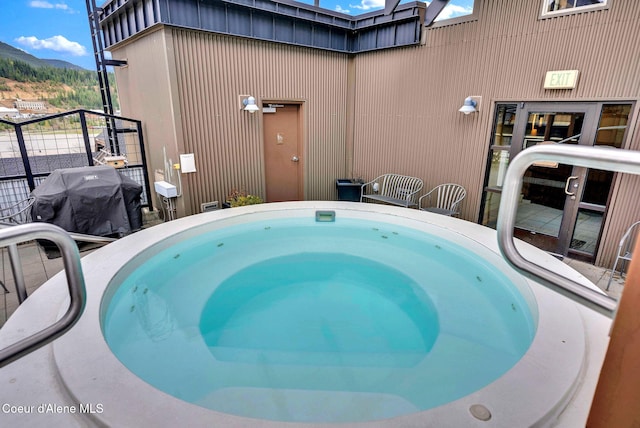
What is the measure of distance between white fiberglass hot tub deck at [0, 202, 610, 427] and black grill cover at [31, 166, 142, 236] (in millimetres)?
1230

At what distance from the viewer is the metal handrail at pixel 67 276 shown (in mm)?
979

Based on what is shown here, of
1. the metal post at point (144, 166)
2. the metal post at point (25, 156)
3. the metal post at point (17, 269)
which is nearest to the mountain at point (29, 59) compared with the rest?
the metal post at point (144, 166)

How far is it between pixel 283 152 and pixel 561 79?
14.3ft

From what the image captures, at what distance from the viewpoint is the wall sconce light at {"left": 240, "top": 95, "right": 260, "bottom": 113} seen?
5.58m

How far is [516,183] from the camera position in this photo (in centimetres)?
96

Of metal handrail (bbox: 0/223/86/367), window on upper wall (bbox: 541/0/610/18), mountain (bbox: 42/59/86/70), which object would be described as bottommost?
metal handrail (bbox: 0/223/86/367)

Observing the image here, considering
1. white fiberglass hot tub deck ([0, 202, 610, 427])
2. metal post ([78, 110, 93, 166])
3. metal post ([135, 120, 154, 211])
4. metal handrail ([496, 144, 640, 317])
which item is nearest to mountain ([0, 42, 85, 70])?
metal post ([135, 120, 154, 211])

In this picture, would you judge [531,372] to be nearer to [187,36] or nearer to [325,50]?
[187,36]

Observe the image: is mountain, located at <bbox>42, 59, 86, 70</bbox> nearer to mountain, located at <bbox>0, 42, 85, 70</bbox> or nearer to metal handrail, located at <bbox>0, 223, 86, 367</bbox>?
mountain, located at <bbox>0, 42, 85, 70</bbox>

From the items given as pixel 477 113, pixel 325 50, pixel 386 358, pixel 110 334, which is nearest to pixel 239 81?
pixel 325 50

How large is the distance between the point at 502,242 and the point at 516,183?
0.56ft

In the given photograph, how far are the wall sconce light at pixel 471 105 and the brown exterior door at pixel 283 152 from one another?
2.93 metres

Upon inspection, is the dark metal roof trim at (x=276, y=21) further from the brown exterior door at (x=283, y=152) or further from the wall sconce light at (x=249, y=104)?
the brown exterior door at (x=283, y=152)

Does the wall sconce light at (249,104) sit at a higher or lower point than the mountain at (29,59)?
lower
